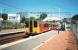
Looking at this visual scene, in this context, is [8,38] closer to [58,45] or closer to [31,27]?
[31,27]

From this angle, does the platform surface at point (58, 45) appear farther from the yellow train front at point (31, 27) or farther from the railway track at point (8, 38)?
the yellow train front at point (31, 27)

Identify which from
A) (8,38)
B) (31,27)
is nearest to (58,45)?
(8,38)

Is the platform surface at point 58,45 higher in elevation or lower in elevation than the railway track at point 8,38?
higher

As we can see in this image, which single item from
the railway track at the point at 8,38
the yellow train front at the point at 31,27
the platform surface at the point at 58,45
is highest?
the yellow train front at the point at 31,27

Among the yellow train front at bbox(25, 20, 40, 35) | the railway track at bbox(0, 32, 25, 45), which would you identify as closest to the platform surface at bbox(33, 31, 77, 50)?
the railway track at bbox(0, 32, 25, 45)

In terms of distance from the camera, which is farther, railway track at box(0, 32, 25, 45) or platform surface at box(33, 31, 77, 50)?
railway track at box(0, 32, 25, 45)

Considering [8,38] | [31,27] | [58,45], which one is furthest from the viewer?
[31,27]

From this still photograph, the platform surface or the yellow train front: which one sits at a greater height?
the yellow train front

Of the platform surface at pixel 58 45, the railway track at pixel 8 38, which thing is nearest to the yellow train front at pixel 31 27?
the railway track at pixel 8 38

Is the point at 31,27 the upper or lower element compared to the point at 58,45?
upper

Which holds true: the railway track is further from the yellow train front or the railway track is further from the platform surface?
the platform surface

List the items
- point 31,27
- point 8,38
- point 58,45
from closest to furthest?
point 58,45, point 8,38, point 31,27

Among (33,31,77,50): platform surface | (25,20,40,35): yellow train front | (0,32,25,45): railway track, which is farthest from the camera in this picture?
(25,20,40,35): yellow train front

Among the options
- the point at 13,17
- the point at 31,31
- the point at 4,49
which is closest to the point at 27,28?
the point at 31,31
